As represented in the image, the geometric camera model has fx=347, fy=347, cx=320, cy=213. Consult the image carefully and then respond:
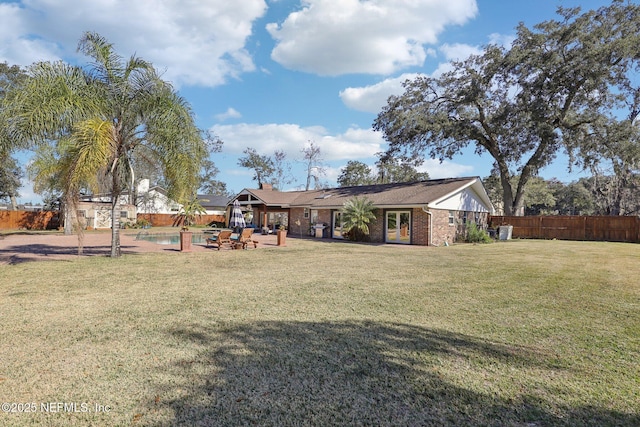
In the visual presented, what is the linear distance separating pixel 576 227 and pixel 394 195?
13993 millimetres

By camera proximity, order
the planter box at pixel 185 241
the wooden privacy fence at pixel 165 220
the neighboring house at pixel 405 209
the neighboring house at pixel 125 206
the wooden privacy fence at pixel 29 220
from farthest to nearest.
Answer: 1. the wooden privacy fence at pixel 165 220
2. the neighboring house at pixel 125 206
3. the wooden privacy fence at pixel 29 220
4. the neighboring house at pixel 405 209
5. the planter box at pixel 185 241

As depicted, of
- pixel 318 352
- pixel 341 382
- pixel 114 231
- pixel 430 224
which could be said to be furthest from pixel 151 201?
pixel 341 382

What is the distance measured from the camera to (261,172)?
5759 centimetres

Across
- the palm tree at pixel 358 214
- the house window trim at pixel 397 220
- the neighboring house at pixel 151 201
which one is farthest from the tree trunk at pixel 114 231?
the neighboring house at pixel 151 201

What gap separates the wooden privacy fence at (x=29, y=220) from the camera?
30.9 m

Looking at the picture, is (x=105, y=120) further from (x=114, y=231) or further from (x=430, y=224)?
(x=430, y=224)

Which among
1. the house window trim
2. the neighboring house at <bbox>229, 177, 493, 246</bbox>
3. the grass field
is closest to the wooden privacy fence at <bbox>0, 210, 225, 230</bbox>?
the neighboring house at <bbox>229, 177, 493, 246</bbox>

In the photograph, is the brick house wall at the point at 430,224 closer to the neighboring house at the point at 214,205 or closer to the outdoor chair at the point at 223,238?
the outdoor chair at the point at 223,238

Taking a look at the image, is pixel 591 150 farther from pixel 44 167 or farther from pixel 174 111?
pixel 44 167

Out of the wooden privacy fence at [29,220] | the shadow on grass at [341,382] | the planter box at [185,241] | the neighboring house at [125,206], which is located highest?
the neighboring house at [125,206]

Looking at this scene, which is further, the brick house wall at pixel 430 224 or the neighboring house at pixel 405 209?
the neighboring house at pixel 405 209

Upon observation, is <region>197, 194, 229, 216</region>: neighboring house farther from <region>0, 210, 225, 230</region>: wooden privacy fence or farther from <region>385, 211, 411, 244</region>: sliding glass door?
<region>385, 211, 411, 244</region>: sliding glass door

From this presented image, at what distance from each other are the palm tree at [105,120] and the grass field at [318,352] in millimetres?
4281

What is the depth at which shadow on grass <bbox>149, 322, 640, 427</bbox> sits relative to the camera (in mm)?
2990
